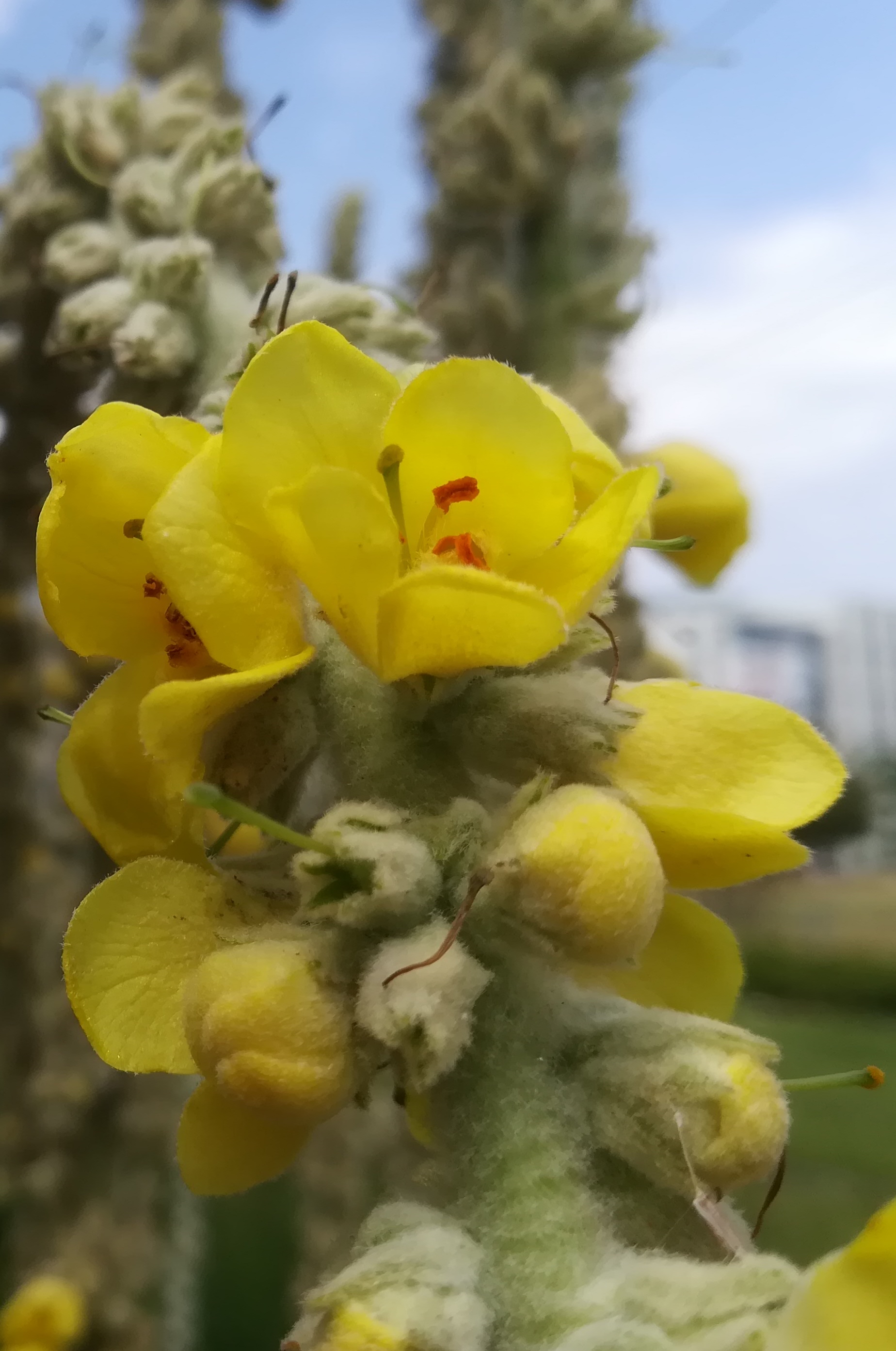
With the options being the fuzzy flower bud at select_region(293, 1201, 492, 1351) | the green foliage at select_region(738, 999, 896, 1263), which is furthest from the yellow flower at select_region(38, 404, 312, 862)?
the green foliage at select_region(738, 999, 896, 1263)

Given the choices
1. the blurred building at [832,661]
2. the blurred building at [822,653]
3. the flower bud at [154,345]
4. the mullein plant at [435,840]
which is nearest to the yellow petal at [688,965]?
the mullein plant at [435,840]

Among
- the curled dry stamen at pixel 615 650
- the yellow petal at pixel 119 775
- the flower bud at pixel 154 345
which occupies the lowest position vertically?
the yellow petal at pixel 119 775

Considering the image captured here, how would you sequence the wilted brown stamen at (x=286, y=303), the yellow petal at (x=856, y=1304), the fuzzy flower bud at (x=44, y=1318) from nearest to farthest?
the yellow petal at (x=856, y=1304), the wilted brown stamen at (x=286, y=303), the fuzzy flower bud at (x=44, y=1318)

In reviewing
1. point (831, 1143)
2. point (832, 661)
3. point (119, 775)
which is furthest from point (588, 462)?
point (832, 661)

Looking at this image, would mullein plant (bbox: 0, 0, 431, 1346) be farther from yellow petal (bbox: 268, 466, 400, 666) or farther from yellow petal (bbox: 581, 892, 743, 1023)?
yellow petal (bbox: 581, 892, 743, 1023)

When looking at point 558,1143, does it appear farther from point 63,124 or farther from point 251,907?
point 63,124

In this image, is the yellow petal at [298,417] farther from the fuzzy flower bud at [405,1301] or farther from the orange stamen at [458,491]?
the fuzzy flower bud at [405,1301]

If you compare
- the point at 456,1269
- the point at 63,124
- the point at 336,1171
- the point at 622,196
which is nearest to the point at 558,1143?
the point at 456,1269

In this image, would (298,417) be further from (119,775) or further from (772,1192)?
(772,1192)

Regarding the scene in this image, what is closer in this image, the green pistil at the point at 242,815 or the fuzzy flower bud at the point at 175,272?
the green pistil at the point at 242,815
